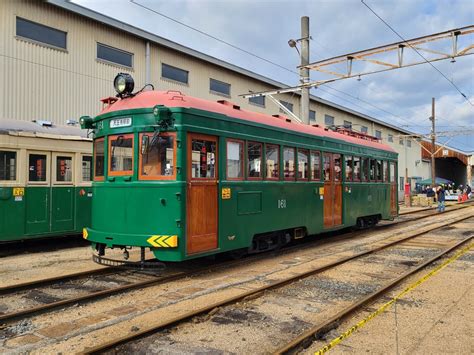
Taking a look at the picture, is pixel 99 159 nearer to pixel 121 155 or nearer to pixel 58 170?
pixel 121 155

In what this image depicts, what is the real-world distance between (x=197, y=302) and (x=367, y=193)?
908 cm

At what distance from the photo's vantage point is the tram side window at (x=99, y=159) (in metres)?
7.71

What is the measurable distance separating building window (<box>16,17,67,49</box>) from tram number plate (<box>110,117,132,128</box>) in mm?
8327

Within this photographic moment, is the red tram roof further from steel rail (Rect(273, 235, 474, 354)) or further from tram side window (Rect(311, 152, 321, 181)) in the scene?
steel rail (Rect(273, 235, 474, 354))

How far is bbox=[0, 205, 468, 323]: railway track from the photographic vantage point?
571cm

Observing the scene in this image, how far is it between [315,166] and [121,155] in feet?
17.0

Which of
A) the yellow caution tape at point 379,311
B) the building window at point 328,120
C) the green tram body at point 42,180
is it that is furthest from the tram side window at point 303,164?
the building window at point 328,120

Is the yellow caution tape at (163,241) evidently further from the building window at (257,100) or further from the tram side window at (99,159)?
the building window at (257,100)

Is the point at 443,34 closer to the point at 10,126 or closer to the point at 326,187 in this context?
the point at 326,187

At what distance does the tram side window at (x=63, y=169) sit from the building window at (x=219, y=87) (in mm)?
11149

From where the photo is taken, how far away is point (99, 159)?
782 centimetres

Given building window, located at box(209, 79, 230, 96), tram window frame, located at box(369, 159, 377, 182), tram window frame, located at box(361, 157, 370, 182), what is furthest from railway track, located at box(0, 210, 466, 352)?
building window, located at box(209, 79, 230, 96)

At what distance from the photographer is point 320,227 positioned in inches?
431

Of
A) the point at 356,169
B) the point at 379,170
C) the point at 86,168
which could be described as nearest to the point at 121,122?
the point at 86,168
